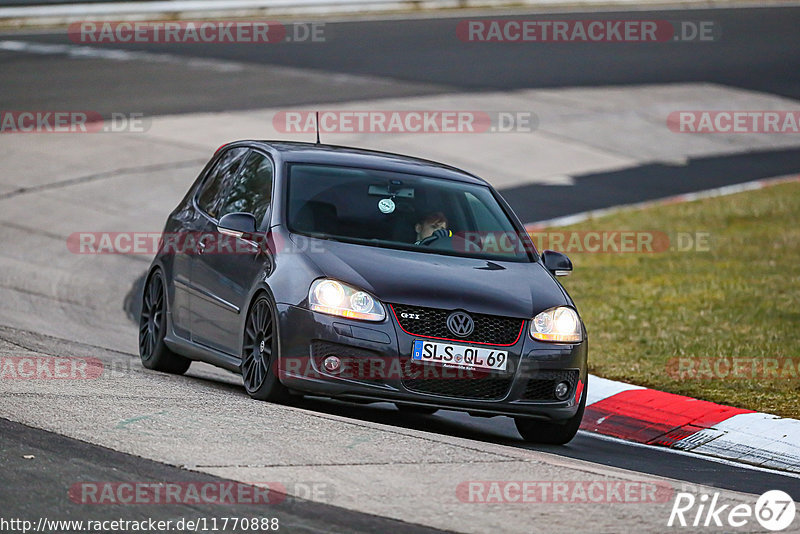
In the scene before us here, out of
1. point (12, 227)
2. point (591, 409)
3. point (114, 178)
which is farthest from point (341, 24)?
point (591, 409)

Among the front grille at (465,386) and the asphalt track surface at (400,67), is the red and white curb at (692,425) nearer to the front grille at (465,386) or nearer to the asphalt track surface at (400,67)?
the front grille at (465,386)

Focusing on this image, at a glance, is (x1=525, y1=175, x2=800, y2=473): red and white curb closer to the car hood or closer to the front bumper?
the car hood

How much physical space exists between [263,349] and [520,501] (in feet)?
7.94

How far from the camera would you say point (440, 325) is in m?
7.54

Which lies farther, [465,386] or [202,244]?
[202,244]

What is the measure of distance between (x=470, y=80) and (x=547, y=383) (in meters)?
19.6

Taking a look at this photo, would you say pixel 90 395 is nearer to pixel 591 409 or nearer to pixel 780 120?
pixel 591 409

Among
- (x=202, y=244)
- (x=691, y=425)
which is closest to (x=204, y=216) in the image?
(x=202, y=244)

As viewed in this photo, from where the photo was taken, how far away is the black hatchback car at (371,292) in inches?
296

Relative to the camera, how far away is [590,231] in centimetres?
1719

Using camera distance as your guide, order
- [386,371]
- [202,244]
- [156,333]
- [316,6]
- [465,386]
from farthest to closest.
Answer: [316,6] < [156,333] < [202,244] < [465,386] < [386,371]

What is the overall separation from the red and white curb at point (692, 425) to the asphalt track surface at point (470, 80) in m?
0.28

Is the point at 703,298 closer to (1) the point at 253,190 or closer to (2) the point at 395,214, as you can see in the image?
(2) the point at 395,214

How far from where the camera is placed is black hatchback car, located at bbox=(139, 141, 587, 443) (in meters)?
7.53
